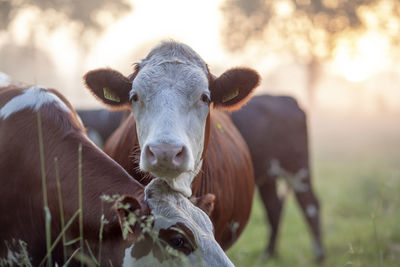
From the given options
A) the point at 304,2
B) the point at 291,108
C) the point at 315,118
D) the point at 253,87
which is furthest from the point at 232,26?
the point at 253,87

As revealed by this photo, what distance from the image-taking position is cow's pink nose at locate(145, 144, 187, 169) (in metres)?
2.61

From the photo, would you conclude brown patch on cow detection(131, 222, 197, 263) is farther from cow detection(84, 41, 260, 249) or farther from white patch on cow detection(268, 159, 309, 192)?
white patch on cow detection(268, 159, 309, 192)

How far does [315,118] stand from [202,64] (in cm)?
3443

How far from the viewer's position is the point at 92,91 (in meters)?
3.66

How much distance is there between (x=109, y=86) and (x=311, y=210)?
13.6ft

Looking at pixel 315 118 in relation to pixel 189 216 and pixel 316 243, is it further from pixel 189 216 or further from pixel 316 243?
pixel 189 216

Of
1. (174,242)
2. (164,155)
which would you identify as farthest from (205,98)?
(174,242)

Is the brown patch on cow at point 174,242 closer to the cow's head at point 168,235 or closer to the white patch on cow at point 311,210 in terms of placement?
the cow's head at point 168,235

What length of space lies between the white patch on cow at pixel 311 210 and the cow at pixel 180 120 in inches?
90.8

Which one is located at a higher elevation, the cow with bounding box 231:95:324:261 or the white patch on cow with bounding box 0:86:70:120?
the white patch on cow with bounding box 0:86:70:120

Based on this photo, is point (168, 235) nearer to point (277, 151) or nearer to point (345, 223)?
point (277, 151)

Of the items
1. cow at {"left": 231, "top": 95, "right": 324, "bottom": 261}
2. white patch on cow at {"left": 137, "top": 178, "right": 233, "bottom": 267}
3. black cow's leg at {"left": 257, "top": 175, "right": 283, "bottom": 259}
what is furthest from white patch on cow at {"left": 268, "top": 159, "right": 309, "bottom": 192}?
white patch on cow at {"left": 137, "top": 178, "right": 233, "bottom": 267}

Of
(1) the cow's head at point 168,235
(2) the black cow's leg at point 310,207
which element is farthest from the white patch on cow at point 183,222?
(2) the black cow's leg at point 310,207

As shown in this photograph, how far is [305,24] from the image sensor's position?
2334cm
